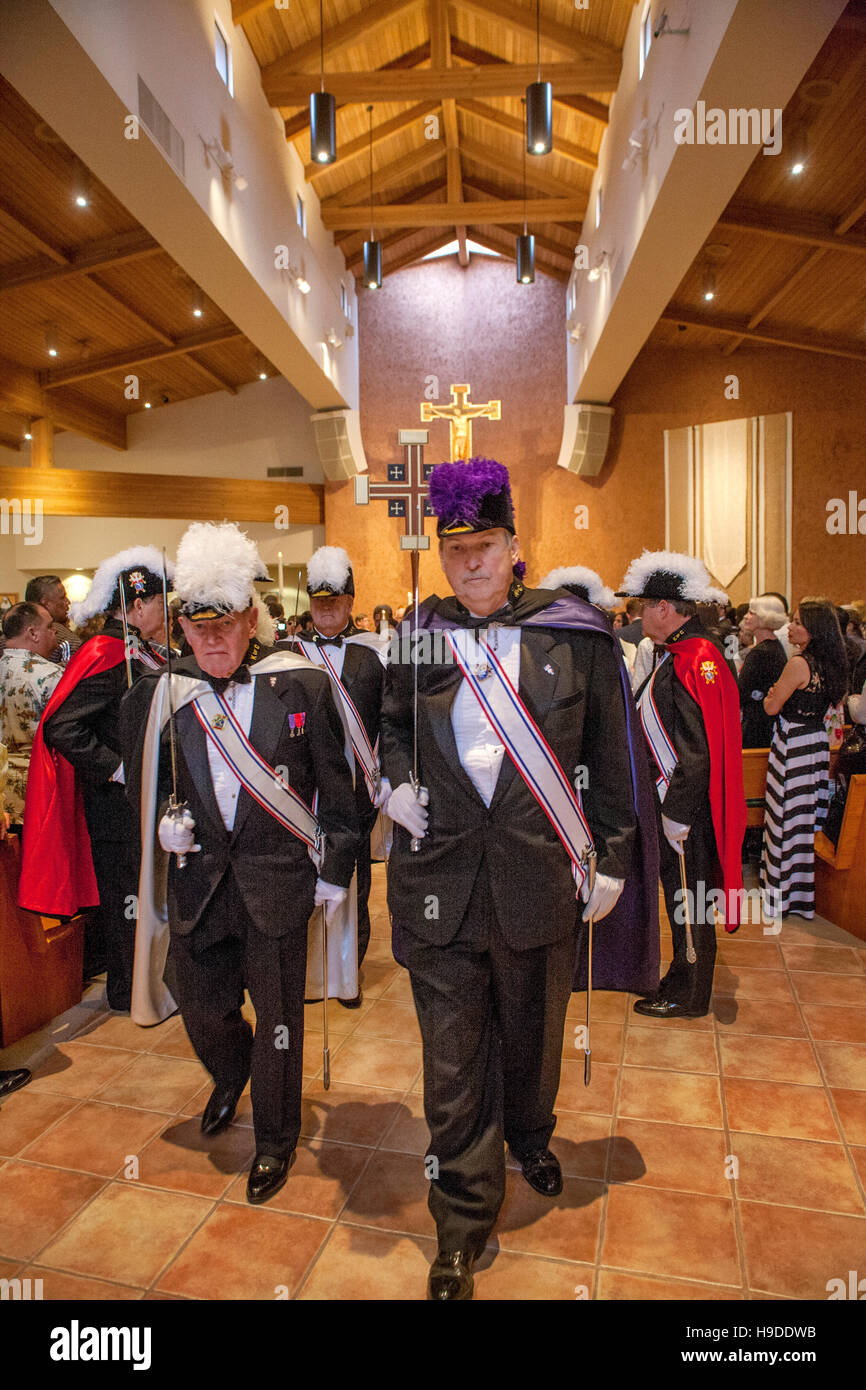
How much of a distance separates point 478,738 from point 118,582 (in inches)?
76.7

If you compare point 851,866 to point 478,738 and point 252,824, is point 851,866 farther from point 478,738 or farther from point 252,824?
point 252,824

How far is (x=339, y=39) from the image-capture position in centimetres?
731

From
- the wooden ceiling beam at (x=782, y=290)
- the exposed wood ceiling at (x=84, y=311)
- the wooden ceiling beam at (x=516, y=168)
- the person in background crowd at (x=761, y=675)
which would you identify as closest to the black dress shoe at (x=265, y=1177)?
the person in background crowd at (x=761, y=675)

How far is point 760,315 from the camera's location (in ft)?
31.6

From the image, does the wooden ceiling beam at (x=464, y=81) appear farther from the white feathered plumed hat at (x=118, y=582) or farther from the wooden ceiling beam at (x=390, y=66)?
the white feathered plumed hat at (x=118, y=582)

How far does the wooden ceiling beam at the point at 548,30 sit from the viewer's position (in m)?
7.17

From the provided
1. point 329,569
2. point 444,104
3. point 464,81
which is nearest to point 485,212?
point 444,104

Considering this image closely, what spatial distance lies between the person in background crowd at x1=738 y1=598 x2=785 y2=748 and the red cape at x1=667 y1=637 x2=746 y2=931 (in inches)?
63.8

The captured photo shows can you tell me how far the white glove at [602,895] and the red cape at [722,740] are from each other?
1.29 meters

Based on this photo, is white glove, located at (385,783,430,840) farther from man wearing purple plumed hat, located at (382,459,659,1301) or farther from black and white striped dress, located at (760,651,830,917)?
black and white striped dress, located at (760,651,830,917)

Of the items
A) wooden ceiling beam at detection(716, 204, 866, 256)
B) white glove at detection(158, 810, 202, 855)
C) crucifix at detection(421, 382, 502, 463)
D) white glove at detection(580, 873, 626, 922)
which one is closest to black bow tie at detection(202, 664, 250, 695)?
white glove at detection(158, 810, 202, 855)

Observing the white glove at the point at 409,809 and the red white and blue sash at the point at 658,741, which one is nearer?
the white glove at the point at 409,809

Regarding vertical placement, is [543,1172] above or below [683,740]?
below

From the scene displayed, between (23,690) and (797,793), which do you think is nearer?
(23,690)
